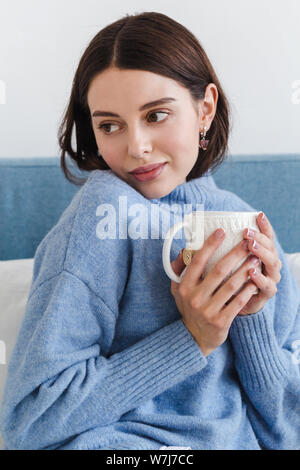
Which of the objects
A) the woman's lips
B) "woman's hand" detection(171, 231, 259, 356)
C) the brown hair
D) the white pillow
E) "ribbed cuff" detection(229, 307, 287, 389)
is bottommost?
the white pillow

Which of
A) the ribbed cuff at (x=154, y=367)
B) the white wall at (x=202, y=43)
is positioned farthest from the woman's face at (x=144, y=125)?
the white wall at (x=202, y=43)

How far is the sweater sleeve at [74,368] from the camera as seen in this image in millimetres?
701

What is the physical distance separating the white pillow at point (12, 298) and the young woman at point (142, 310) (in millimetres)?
277

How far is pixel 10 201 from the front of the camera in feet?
4.63

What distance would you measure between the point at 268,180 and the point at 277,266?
837 millimetres

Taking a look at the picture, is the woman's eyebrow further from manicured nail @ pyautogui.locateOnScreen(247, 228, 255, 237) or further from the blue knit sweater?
manicured nail @ pyautogui.locateOnScreen(247, 228, 255, 237)

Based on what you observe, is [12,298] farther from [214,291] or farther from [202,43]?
[202,43]

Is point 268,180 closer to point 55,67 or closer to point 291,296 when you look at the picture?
point 291,296

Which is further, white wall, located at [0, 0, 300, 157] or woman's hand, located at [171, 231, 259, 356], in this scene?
white wall, located at [0, 0, 300, 157]

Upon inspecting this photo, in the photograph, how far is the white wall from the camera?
142cm

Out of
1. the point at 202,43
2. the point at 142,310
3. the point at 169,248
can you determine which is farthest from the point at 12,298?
the point at 202,43

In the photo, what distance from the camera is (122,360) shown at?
2.49ft

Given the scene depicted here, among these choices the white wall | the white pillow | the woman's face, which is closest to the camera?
the woman's face

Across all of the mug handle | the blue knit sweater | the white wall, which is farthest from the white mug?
the white wall
